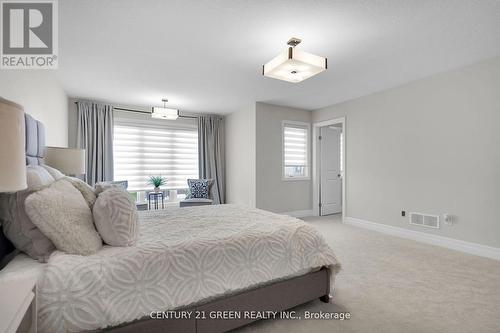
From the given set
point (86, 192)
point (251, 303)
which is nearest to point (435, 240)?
point (251, 303)

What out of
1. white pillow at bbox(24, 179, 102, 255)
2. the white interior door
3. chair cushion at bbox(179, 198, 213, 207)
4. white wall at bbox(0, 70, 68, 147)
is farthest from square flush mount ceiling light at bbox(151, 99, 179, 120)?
the white interior door

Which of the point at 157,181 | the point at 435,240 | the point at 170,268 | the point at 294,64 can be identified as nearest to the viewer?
the point at 170,268

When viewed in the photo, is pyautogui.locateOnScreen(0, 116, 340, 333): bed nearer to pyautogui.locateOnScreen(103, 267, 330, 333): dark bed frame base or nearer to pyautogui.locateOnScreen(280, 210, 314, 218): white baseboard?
pyautogui.locateOnScreen(103, 267, 330, 333): dark bed frame base

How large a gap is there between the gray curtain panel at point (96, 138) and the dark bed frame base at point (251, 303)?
4.17 m

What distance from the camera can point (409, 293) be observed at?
2.18 m

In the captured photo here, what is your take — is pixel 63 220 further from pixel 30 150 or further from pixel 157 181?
pixel 157 181

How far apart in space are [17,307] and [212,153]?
5.15 m

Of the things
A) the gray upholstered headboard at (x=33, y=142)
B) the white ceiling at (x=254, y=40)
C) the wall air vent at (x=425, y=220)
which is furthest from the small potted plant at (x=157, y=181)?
the wall air vent at (x=425, y=220)

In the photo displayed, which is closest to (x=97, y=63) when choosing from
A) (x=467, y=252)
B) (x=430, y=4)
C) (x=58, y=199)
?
(x=58, y=199)

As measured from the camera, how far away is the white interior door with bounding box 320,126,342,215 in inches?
224

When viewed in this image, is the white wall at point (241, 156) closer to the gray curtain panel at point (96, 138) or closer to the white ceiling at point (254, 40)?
the white ceiling at point (254, 40)

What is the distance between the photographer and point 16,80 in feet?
7.06

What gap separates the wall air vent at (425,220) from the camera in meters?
3.52

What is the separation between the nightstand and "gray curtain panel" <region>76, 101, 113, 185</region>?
421 centimetres
